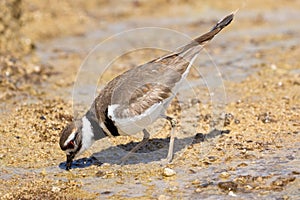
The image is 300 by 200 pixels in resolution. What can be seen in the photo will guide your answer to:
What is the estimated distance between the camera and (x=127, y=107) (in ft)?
22.1

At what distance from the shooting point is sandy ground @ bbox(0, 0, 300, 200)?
20.9 feet

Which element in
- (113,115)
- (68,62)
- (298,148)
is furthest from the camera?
(68,62)

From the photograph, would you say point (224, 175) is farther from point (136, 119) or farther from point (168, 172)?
point (136, 119)

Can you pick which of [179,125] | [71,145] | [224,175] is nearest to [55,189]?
[71,145]

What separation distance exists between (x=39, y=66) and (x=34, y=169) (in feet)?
16.7

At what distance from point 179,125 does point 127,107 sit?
1.88 meters

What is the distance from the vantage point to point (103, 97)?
6.90 m

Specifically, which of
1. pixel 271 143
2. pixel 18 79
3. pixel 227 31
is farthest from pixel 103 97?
pixel 227 31

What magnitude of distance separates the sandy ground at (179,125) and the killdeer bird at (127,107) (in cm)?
44

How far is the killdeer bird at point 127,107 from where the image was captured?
265 inches

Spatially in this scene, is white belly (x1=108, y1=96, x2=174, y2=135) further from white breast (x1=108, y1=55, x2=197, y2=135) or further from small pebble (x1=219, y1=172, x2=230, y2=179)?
small pebble (x1=219, y1=172, x2=230, y2=179)

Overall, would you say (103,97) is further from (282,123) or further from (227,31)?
(227,31)

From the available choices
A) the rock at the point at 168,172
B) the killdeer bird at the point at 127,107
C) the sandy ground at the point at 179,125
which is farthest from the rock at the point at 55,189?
the rock at the point at 168,172

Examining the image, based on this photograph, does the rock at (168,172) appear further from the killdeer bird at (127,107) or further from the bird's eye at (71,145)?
the bird's eye at (71,145)
